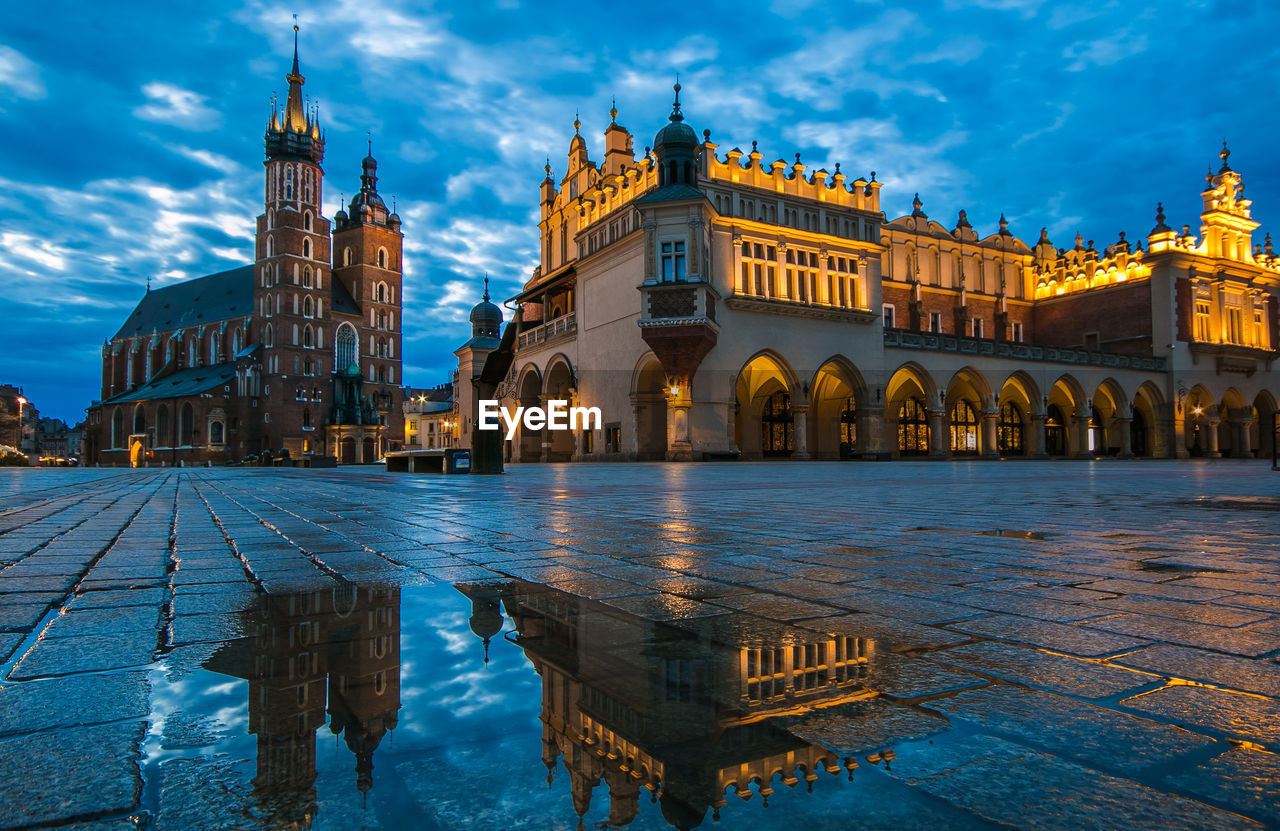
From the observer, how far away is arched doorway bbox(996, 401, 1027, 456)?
45219mm

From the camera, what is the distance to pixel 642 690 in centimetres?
198

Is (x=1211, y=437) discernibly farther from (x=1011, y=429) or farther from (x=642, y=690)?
(x=642, y=690)

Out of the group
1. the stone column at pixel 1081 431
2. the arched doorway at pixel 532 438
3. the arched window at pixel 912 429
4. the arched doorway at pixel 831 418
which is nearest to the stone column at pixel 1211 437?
the stone column at pixel 1081 431

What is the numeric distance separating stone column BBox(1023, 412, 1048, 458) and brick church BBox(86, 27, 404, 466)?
6346 centimetres

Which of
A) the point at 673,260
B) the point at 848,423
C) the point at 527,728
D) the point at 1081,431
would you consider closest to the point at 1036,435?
the point at 1081,431

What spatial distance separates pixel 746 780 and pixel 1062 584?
2887mm

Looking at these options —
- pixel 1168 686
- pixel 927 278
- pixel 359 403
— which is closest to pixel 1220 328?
pixel 927 278

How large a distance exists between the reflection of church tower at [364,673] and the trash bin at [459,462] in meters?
18.2

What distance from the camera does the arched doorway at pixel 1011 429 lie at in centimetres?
4522

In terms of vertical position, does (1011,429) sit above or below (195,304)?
below

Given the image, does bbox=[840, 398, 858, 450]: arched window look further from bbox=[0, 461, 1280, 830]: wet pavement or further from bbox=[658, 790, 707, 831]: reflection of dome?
bbox=[658, 790, 707, 831]: reflection of dome

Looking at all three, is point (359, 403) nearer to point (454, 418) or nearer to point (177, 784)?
point (454, 418)

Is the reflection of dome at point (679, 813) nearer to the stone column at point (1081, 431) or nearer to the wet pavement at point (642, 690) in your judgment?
the wet pavement at point (642, 690)

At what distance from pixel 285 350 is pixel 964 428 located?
65.4m
